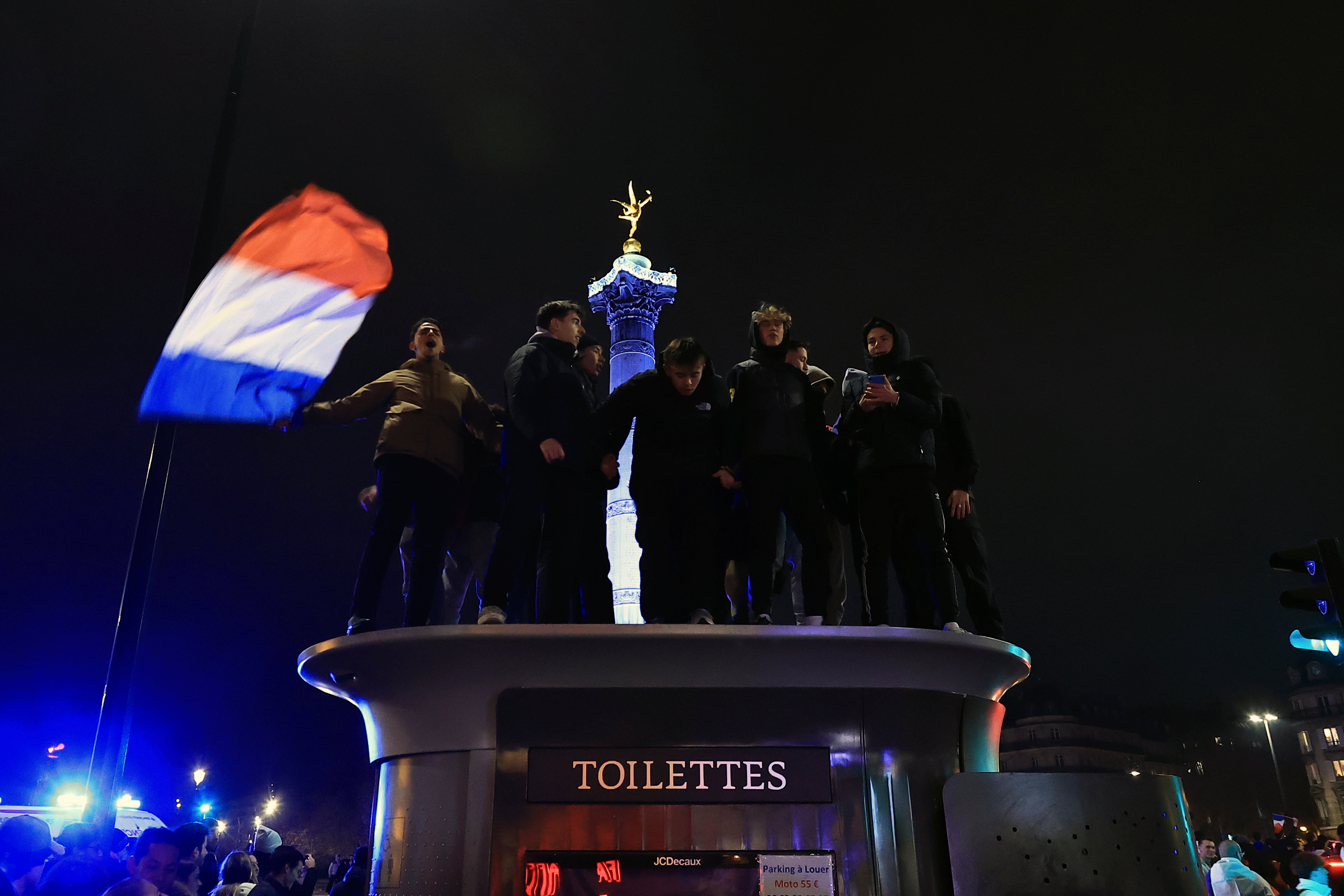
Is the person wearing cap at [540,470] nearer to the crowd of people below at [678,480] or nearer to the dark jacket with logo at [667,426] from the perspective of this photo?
the crowd of people below at [678,480]

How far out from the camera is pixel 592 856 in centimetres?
450

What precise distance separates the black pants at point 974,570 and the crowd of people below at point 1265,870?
1964 millimetres

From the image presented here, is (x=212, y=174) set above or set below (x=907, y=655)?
above

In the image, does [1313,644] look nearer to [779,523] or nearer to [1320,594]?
[1320,594]

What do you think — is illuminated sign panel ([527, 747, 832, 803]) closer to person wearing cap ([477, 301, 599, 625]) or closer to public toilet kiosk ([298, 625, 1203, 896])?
public toilet kiosk ([298, 625, 1203, 896])

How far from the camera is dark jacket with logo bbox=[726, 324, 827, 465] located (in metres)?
6.16

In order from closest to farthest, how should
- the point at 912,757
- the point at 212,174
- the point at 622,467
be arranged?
the point at 912,757, the point at 212,174, the point at 622,467

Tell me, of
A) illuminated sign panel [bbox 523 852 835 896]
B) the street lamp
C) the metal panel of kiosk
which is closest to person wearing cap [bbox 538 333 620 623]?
illuminated sign panel [bbox 523 852 835 896]

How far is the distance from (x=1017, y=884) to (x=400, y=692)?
137 inches

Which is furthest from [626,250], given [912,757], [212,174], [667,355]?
[912,757]

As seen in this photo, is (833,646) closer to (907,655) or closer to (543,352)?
(907,655)

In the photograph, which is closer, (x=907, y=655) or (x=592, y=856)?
(x=592, y=856)

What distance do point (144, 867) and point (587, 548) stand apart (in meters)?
3.26

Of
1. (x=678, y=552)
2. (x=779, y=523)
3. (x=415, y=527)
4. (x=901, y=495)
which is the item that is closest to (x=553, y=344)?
(x=415, y=527)
